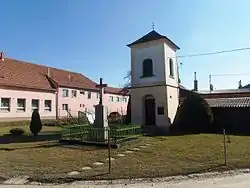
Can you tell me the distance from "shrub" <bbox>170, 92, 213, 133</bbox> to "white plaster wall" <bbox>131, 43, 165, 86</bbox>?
3.04 metres

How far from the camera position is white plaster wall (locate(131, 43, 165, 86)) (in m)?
22.5

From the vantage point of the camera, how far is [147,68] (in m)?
23.3

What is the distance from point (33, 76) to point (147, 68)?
21230mm

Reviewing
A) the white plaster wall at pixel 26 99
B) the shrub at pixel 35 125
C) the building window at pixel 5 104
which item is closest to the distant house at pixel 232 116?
the shrub at pixel 35 125

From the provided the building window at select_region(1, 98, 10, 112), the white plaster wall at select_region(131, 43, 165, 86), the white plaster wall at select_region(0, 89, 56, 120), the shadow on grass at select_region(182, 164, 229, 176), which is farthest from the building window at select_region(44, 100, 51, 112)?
the shadow on grass at select_region(182, 164, 229, 176)

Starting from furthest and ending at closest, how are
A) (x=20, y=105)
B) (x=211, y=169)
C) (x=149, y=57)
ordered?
(x=20, y=105), (x=149, y=57), (x=211, y=169)

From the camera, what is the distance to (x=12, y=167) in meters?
9.58

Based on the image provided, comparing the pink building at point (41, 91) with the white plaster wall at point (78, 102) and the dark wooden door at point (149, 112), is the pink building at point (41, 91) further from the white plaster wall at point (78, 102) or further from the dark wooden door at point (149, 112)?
the dark wooden door at point (149, 112)

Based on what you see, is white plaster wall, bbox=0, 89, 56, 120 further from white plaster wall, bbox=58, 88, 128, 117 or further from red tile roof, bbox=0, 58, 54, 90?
white plaster wall, bbox=58, 88, 128, 117

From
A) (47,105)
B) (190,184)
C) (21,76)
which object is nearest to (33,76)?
(21,76)

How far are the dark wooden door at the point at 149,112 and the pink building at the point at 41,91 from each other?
17625 mm

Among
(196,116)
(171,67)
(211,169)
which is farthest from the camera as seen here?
(171,67)

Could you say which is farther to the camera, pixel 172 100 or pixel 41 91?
pixel 41 91

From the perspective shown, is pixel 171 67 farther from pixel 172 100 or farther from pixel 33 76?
pixel 33 76
